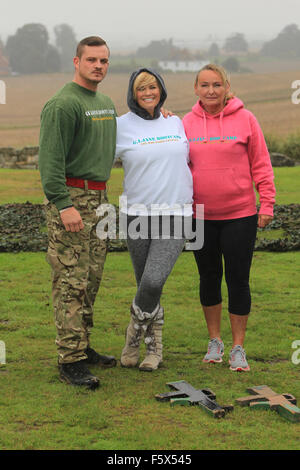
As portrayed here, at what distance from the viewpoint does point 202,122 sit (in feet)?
16.4

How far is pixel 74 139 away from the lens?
463 centimetres

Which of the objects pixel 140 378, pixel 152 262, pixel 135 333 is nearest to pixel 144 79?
pixel 152 262

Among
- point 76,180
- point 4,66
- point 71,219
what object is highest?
point 4,66

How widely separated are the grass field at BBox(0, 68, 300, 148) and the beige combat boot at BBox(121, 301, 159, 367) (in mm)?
29477

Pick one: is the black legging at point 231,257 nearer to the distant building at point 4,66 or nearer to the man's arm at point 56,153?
the man's arm at point 56,153

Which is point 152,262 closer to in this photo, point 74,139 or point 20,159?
point 74,139

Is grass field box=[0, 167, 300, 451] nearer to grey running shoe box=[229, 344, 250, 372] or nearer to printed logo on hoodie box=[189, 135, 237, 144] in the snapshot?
grey running shoe box=[229, 344, 250, 372]

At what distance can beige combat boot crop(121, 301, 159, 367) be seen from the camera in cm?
498

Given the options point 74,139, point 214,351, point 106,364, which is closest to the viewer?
point 74,139

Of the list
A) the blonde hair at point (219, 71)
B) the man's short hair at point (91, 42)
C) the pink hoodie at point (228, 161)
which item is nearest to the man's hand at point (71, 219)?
the pink hoodie at point (228, 161)

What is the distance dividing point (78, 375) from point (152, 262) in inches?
35.6

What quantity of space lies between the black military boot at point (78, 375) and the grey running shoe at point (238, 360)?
1.02 metres

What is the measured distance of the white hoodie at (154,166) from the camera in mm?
4703
